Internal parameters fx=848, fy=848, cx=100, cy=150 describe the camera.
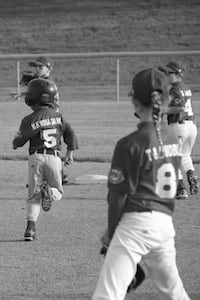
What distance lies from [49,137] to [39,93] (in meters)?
0.49

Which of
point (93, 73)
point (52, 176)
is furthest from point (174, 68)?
point (93, 73)

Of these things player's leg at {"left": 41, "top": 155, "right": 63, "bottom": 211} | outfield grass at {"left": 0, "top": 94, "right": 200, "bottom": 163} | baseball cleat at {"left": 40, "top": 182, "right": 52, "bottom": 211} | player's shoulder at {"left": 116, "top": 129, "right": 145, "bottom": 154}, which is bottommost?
outfield grass at {"left": 0, "top": 94, "right": 200, "bottom": 163}

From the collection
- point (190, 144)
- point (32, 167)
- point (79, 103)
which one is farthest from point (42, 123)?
point (79, 103)

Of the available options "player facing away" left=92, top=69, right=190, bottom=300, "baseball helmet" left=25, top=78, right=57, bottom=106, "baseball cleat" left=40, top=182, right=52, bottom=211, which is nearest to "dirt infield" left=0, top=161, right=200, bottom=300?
"baseball cleat" left=40, top=182, right=52, bottom=211

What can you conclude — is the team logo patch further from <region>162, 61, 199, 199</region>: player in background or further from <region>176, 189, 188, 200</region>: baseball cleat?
<region>176, 189, 188, 200</region>: baseball cleat

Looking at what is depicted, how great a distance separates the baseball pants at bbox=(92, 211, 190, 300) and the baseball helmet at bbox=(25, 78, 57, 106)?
3.51m

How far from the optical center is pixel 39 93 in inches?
326

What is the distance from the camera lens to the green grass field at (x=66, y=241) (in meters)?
6.71

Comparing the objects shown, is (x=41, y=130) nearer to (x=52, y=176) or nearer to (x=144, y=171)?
(x=52, y=176)

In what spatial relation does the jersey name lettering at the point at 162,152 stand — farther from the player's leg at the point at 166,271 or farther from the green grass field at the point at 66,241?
the green grass field at the point at 66,241

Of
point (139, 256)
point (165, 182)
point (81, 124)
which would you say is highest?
point (165, 182)

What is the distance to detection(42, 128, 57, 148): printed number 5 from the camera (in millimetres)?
8477

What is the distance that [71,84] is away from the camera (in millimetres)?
32906

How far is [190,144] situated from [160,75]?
5652mm
